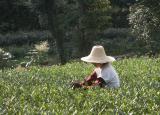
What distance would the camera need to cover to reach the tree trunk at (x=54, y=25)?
1217 inches

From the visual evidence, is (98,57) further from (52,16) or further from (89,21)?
(89,21)

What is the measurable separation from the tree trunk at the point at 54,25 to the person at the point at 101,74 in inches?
839

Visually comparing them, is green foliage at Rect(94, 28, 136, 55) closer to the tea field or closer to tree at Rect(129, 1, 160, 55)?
tree at Rect(129, 1, 160, 55)

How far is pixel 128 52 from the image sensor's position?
35.9 metres

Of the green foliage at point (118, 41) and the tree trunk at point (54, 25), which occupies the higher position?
the tree trunk at point (54, 25)

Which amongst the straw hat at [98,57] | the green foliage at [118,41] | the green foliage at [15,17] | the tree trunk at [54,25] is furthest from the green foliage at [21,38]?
the straw hat at [98,57]

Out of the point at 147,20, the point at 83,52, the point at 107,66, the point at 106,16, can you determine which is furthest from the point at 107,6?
the point at 107,66

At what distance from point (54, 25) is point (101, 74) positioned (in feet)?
77.5

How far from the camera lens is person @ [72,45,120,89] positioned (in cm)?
887

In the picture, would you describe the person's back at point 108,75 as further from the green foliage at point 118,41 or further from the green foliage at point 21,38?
the green foliage at point 21,38

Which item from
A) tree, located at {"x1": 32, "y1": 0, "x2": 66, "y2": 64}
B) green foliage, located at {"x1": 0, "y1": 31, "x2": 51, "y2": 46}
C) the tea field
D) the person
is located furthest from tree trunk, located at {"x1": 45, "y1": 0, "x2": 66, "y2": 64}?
the tea field

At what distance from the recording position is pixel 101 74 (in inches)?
349

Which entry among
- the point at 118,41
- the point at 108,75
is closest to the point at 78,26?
the point at 118,41

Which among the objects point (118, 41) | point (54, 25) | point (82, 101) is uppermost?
point (82, 101)
